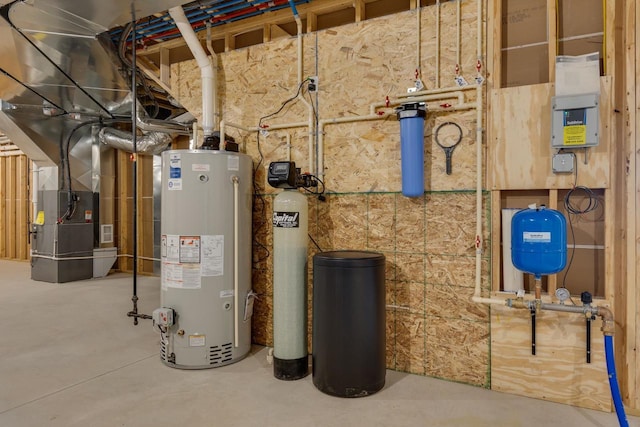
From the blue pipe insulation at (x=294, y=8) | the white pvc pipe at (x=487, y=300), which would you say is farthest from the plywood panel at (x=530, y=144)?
the blue pipe insulation at (x=294, y=8)

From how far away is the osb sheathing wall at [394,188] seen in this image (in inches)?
102

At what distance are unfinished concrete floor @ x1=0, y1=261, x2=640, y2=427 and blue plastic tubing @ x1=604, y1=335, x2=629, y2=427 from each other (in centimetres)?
20

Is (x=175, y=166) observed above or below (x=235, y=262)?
above

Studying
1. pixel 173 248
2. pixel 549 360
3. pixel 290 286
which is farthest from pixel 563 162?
Result: pixel 173 248

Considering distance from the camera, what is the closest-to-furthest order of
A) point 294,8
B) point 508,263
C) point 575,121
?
point 575,121 < point 508,263 < point 294,8

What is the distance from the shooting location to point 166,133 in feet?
19.1

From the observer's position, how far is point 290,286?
A: 2.72 m

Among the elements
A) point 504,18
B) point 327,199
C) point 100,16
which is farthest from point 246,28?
point 504,18

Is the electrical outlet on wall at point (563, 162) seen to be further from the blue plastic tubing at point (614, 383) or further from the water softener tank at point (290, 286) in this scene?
the water softener tank at point (290, 286)

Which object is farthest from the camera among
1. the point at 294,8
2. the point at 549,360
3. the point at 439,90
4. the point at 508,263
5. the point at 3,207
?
the point at 3,207

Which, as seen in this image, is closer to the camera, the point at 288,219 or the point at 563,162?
the point at 563,162

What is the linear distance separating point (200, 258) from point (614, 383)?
2.53 metres

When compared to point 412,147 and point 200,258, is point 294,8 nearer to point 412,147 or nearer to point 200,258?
point 412,147

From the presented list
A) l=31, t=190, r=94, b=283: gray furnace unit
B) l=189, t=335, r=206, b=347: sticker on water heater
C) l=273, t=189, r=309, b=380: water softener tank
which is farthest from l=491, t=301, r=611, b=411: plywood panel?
l=31, t=190, r=94, b=283: gray furnace unit
